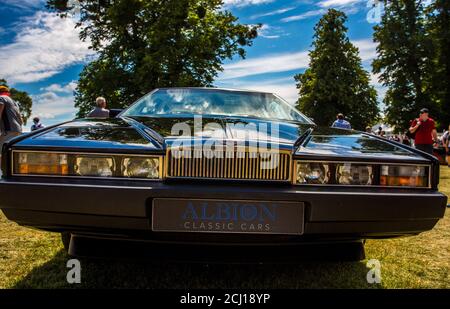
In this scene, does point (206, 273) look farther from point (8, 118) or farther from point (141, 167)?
point (8, 118)

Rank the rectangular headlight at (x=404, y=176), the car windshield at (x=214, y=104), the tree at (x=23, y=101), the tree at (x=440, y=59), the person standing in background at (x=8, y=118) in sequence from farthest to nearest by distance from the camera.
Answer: the tree at (x=23, y=101), the tree at (x=440, y=59), the person standing in background at (x=8, y=118), the car windshield at (x=214, y=104), the rectangular headlight at (x=404, y=176)

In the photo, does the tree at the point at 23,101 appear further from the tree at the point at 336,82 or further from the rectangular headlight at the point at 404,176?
the rectangular headlight at the point at 404,176

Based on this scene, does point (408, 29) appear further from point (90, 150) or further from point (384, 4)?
point (90, 150)

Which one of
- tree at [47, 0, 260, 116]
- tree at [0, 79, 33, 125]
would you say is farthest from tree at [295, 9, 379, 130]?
tree at [0, 79, 33, 125]

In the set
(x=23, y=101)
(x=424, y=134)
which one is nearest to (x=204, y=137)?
(x=424, y=134)

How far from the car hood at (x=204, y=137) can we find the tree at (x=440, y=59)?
29.9 metres

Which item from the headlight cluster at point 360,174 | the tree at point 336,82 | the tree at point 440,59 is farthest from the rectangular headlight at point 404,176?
the tree at point 336,82

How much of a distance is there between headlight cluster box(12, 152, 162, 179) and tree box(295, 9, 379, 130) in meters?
32.8

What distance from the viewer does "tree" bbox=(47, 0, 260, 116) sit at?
18.7 metres

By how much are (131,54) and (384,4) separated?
21.4 m

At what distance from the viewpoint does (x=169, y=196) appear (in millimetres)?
1825

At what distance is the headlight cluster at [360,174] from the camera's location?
6.50 ft

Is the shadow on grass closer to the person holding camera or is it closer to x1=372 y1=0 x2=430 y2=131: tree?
the person holding camera
